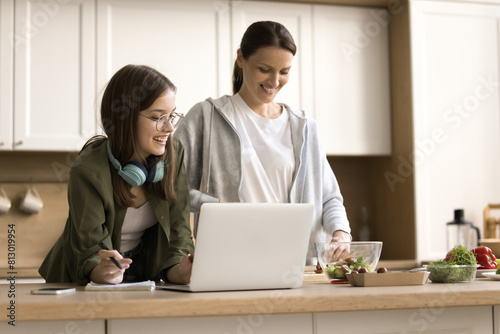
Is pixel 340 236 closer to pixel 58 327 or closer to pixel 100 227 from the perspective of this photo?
pixel 100 227

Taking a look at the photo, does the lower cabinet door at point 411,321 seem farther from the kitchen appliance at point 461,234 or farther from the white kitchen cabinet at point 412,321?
the kitchen appliance at point 461,234

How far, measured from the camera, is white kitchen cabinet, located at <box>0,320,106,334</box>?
1.06m

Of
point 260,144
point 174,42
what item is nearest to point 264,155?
point 260,144

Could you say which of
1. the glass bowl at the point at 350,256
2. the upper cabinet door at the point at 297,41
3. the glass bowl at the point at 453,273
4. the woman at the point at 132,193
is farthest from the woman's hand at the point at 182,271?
the upper cabinet door at the point at 297,41

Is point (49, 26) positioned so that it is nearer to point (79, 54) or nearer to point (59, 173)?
point (79, 54)

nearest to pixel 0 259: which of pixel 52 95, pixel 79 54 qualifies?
pixel 52 95

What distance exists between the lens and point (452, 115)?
3.34m

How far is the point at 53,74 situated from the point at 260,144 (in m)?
1.53

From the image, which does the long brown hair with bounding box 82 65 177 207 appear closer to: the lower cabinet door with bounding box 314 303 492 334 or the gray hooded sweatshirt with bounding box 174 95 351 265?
the gray hooded sweatshirt with bounding box 174 95 351 265

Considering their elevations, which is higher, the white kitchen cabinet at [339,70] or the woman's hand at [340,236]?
the white kitchen cabinet at [339,70]

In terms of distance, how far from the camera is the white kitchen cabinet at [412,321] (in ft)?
3.85

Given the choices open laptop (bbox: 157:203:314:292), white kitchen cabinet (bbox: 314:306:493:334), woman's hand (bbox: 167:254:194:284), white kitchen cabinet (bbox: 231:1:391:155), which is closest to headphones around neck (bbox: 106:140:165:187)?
woman's hand (bbox: 167:254:194:284)

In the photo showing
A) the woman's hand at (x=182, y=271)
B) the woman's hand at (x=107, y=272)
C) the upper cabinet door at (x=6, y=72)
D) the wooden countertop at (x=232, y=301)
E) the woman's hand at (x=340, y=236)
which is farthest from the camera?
the upper cabinet door at (x=6, y=72)

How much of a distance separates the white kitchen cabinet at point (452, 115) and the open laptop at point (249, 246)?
82.8 inches
